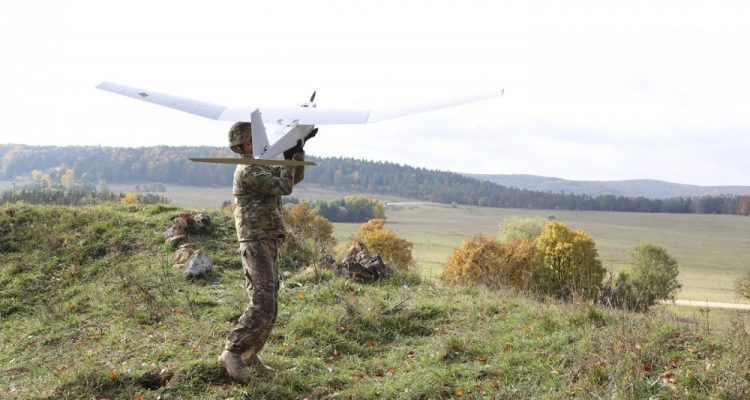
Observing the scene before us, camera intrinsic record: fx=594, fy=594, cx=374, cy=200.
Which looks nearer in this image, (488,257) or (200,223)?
(200,223)

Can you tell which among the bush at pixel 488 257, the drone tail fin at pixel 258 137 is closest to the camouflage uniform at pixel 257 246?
the drone tail fin at pixel 258 137

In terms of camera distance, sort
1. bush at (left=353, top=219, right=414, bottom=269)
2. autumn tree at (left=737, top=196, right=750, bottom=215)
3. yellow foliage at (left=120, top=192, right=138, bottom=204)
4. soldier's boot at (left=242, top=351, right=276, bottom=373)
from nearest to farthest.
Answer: soldier's boot at (left=242, top=351, right=276, bottom=373) < yellow foliage at (left=120, top=192, right=138, bottom=204) < bush at (left=353, top=219, right=414, bottom=269) < autumn tree at (left=737, top=196, right=750, bottom=215)

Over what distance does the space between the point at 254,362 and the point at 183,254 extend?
6202mm

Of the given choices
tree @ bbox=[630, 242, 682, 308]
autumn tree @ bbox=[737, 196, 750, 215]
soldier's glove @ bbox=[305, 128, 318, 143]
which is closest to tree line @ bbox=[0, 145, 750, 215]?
autumn tree @ bbox=[737, 196, 750, 215]

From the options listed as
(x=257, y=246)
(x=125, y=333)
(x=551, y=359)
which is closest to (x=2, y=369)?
(x=125, y=333)

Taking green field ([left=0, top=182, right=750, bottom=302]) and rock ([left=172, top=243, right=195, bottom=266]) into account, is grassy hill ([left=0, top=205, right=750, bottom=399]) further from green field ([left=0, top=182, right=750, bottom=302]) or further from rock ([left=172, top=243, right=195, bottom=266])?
green field ([left=0, top=182, right=750, bottom=302])

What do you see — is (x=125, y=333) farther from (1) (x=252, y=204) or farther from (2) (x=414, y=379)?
(2) (x=414, y=379)

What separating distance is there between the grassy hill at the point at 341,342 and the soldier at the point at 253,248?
43 cm

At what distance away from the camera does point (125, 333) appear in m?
8.75

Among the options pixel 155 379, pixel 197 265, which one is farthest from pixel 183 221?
pixel 155 379

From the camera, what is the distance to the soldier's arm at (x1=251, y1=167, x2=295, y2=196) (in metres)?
6.41

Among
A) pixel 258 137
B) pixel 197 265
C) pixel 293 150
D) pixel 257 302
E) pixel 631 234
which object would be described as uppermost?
pixel 258 137

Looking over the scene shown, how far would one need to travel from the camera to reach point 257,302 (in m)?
6.56

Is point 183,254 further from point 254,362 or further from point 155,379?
point 254,362
